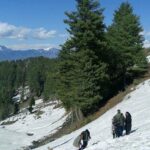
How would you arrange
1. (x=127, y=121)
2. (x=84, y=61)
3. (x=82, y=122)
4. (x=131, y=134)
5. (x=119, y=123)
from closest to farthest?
(x=131, y=134) → (x=119, y=123) → (x=127, y=121) → (x=82, y=122) → (x=84, y=61)

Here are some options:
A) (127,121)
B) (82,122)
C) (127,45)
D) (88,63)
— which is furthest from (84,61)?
(127,121)

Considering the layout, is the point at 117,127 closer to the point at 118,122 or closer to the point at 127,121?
the point at 118,122

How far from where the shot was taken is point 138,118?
37.5 metres

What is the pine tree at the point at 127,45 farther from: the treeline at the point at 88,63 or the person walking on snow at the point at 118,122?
the person walking on snow at the point at 118,122

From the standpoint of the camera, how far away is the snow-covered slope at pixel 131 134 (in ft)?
83.6

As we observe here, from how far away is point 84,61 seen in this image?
172ft

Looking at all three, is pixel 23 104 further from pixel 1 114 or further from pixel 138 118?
pixel 138 118

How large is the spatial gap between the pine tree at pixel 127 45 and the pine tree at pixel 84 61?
19.9 feet

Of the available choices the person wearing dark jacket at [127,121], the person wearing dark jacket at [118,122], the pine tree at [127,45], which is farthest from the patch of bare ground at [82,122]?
the person wearing dark jacket at [118,122]

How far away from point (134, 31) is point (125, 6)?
820 centimetres

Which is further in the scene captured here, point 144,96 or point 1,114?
point 1,114

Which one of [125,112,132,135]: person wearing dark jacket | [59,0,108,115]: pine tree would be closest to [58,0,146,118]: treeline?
[59,0,108,115]: pine tree

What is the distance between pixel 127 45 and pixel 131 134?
36.0 metres

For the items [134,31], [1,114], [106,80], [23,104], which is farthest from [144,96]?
[23,104]
